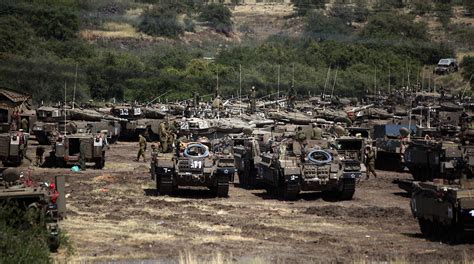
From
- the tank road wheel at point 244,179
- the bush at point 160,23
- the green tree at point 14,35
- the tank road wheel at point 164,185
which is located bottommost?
the tank road wheel at point 244,179

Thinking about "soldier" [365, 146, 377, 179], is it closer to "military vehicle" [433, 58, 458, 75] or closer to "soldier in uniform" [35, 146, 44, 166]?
"soldier in uniform" [35, 146, 44, 166]

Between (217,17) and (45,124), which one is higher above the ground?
(217,17)

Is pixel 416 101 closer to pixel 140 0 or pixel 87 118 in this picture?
pixel 87 118

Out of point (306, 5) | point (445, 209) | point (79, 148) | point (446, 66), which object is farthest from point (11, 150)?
point (306, 5)

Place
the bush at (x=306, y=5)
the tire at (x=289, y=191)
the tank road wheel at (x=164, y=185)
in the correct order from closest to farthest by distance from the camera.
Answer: the tire at (x=289, y=191) → the tank road wheel at (x=164, y=185) → the bush at (x=306, y=5)

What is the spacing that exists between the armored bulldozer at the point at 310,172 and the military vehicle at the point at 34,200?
9.69 metres

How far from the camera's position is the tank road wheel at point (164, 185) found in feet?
103

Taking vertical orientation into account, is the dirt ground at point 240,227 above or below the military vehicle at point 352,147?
below

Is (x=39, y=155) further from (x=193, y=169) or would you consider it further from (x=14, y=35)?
(x=14, y=35)

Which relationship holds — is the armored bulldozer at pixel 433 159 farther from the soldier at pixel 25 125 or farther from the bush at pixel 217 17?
the bush at pixel 217 17

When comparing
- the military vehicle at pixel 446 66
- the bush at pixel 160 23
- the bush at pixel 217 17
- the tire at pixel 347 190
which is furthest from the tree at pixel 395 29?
the tire at pixel 347 190

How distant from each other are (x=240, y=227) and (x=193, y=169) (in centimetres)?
589

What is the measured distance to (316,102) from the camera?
7088cm

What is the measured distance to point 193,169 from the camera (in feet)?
102
